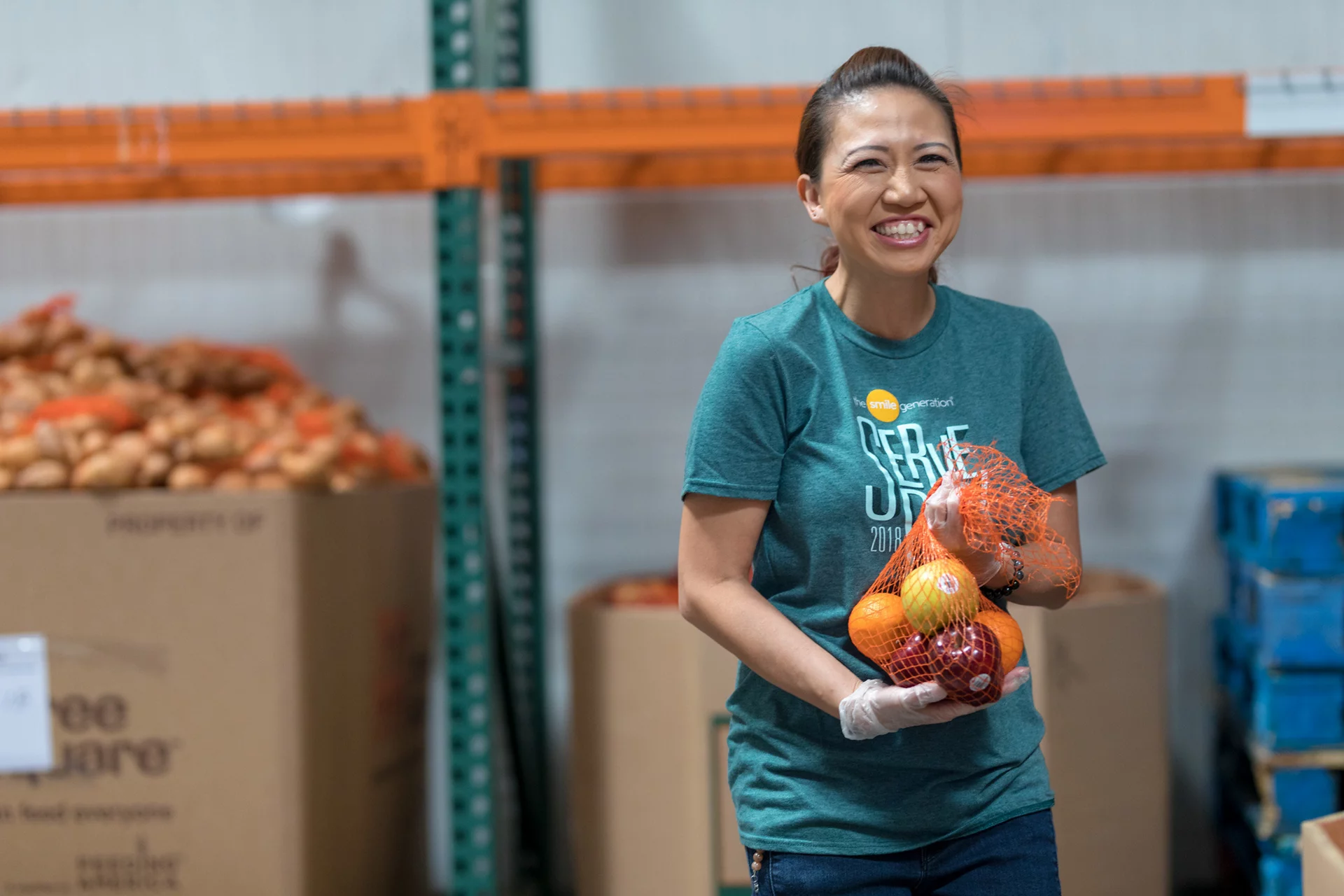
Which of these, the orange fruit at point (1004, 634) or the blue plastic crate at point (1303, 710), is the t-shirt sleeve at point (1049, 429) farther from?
the blue plastic crate at point (1303, 710)

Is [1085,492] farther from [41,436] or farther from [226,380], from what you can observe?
[41,436]

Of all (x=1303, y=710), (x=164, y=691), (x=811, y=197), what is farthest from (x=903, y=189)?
(x=1303, y=710)

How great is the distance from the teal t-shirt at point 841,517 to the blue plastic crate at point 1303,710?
4.40ft

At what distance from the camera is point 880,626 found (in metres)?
0.94

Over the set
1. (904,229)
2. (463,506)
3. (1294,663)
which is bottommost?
(1294,663)

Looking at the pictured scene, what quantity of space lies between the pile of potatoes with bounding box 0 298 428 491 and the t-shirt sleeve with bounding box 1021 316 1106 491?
1.28 meters

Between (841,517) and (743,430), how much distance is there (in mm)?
109

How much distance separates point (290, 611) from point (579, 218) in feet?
3.84

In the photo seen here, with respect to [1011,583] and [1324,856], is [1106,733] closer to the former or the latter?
[1324,856]

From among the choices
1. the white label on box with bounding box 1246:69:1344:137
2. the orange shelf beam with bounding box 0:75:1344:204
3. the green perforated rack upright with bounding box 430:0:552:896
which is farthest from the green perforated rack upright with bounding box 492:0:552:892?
→ the white label on box with bounding box 1246:69:1344:137

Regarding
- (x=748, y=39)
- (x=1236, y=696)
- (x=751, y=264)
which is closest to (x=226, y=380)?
(x=751, y=264)

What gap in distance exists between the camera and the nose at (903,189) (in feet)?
3.23

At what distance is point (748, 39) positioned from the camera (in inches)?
104

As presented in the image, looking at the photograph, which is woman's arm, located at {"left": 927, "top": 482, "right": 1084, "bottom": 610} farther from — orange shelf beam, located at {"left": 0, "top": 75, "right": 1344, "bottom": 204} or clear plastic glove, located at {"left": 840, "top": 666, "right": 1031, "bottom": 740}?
orange shelf beam, located at {"left": 0, "top": 75, "right": 1344, "bottom": 204}
